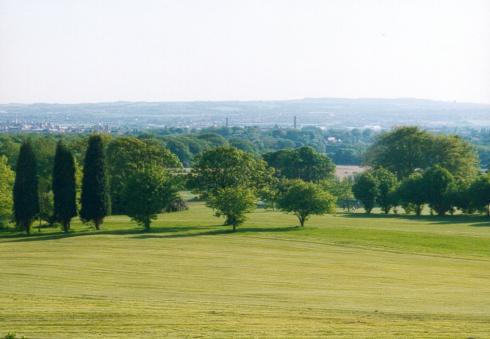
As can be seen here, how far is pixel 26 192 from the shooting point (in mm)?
81750

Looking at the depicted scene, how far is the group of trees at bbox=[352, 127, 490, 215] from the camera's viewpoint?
342ft

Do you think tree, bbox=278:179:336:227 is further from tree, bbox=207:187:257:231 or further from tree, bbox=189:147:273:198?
tree, bbox=189:147:273:198

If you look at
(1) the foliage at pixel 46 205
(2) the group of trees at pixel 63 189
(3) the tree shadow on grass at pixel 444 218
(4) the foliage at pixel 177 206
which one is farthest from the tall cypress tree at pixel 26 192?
(3) the tree shadow on grass at pixel 444 218

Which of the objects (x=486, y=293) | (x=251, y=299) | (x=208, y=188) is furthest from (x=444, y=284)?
(x=208, y=188)

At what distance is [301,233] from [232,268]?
931 inches

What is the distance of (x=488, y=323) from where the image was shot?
35.8 metres


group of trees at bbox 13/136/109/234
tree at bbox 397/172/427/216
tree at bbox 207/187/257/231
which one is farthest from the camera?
tree at bbox 397/172/427/216

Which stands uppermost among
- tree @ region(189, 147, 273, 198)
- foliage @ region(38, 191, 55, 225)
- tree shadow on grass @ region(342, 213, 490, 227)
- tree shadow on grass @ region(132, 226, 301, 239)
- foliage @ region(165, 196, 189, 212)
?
tree @ region(189, 147, 273, 198)

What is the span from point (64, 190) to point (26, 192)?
3.57m

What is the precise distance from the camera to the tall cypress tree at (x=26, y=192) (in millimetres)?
81750

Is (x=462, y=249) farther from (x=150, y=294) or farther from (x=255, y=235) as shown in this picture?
(x=150, y=294)

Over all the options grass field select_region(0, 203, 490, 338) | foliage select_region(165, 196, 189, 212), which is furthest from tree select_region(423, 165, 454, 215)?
foliage select_region(165, 196, 189, 212)

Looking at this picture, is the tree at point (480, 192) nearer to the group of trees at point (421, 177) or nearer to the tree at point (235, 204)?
the group of trees at point (421, 177)

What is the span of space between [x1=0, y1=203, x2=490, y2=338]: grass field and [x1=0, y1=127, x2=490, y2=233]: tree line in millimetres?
2492
